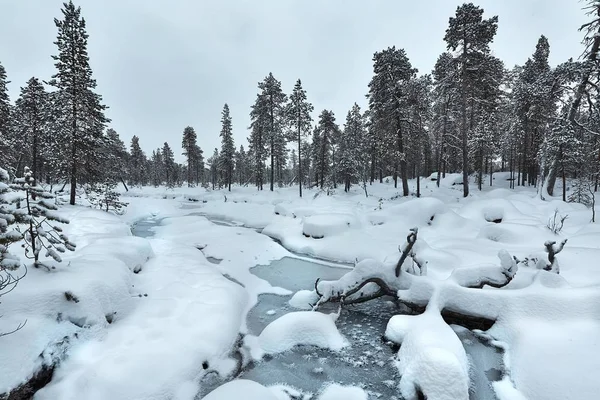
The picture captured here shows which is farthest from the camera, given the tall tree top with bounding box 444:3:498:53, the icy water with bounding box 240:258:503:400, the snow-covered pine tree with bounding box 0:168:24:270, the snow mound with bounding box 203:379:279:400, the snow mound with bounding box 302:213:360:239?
the tall tree top with bounding box 444:3:498:53

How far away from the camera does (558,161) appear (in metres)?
18.7

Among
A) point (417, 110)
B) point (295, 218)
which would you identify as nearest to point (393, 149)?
point (417, 110)

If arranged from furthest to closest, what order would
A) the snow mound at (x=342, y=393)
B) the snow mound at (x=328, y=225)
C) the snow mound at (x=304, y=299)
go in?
the snow mound at (x=328, y=225)
the snow mound at (x=304, y=299)
the snow mound at (x=342, y=393)

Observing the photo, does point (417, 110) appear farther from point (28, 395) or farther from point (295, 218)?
point (28, 395)

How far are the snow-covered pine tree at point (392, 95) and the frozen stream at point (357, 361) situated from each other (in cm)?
1839

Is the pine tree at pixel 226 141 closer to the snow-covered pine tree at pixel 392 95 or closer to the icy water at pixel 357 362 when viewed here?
the snow-covered pine tree at pixel 392 95

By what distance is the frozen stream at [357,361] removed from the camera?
18.9 ft

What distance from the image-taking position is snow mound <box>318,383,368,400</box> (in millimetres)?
5340

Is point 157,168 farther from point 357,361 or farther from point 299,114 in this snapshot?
point 357,361

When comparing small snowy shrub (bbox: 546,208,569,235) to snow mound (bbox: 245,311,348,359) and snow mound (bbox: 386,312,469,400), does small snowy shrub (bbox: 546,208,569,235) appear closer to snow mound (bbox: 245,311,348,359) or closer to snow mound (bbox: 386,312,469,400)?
snow mound (bbox: 386,312,469,400)

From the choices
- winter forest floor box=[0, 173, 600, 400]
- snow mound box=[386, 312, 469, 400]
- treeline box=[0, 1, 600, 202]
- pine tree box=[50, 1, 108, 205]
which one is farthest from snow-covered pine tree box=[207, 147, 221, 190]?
snow mound box=[386, 312, 469, 400]

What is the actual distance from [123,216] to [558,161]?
33.1m

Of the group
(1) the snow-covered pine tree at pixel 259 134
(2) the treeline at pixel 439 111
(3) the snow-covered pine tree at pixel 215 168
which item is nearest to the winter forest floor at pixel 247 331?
(2) the treeline at pixel 439 111

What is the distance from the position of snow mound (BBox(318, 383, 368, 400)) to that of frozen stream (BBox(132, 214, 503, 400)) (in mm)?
132
